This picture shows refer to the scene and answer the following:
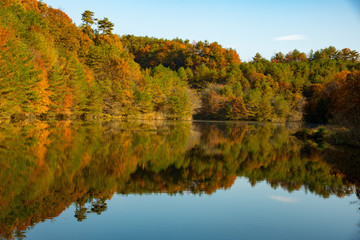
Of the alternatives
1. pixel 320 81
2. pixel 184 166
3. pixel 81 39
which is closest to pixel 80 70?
pixel 81 39

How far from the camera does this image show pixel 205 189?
11.0m

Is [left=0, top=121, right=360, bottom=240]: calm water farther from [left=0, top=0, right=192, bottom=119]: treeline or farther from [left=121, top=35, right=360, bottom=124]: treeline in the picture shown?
[left=121, top=35, right=360, bottom=124]: treeline

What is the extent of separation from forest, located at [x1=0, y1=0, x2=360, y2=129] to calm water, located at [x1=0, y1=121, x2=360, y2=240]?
1210 centimetres

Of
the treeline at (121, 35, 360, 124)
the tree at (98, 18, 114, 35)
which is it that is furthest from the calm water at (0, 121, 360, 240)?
the tree at (98, 18, 114, 35)

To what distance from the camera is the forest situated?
3531cm

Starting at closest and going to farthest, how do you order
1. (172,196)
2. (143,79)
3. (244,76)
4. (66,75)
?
(172,196) → (66,75) → (143,79) → (244,76)

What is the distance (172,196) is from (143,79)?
6438cm

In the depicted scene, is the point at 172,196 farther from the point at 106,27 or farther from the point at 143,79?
the point at 106,27

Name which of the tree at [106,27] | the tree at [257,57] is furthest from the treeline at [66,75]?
the tree at [257,57]

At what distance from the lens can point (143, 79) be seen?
72875mm

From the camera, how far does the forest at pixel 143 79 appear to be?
35312 millimetres

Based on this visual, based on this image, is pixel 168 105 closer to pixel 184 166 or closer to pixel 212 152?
pixel 212 152

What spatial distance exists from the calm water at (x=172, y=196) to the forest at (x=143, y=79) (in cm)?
1210

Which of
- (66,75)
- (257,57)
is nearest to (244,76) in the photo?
(257,57)
